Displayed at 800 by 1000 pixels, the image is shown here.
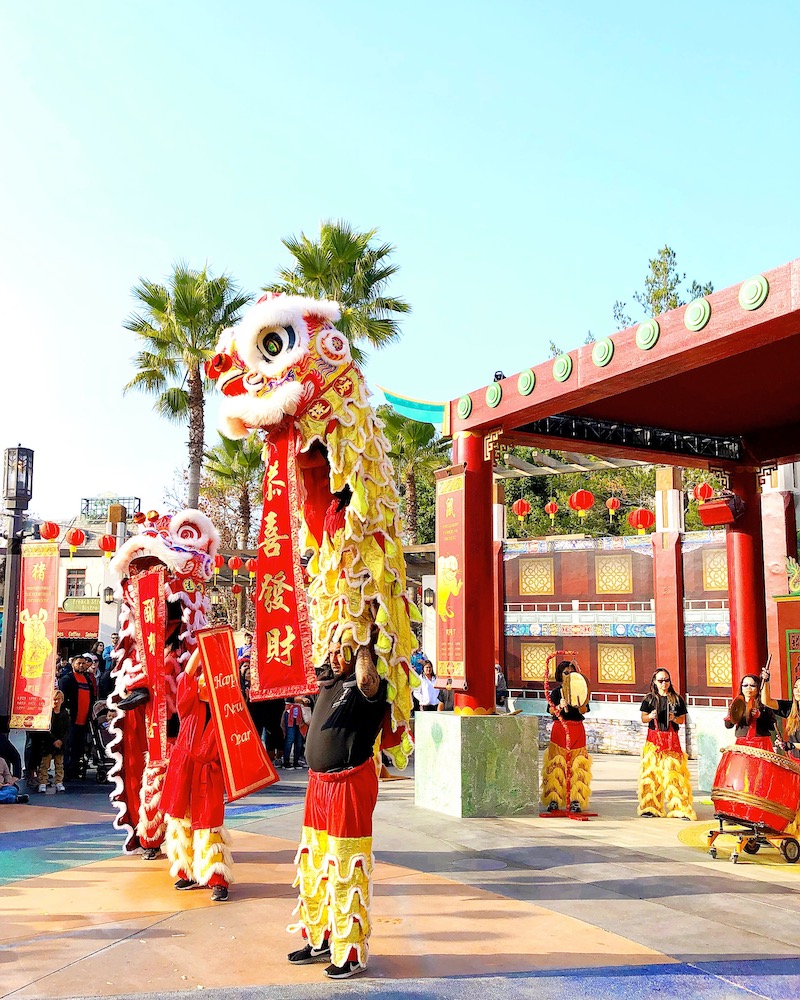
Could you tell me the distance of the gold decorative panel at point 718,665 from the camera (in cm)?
1524

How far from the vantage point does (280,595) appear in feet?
14.1

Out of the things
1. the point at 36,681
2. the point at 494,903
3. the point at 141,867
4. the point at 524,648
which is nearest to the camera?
the point at 494,903

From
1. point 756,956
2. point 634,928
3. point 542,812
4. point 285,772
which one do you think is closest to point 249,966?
→ point 634,928

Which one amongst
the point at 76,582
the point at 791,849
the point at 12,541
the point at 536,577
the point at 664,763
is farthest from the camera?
the point at 76,582

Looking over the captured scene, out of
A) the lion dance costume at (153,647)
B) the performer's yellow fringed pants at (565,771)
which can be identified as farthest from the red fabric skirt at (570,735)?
the lion dance costume at (153,647)

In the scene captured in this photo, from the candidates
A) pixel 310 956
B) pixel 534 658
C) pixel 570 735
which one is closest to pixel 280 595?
pixel 310 956

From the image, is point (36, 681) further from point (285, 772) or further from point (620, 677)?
point (620, 677)

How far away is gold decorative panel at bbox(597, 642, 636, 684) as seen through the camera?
1652 centimetres

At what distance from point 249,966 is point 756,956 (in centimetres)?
235

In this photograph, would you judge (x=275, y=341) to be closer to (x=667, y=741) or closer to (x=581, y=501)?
(x=667, y=741)

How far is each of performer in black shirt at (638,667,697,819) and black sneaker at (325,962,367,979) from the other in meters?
5.36

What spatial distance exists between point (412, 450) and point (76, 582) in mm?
11698

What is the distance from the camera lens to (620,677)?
1664 centimetres

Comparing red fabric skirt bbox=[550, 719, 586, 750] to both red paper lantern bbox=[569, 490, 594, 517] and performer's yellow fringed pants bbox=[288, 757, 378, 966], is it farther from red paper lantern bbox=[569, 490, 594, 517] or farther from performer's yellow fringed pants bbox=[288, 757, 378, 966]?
red paper lantern bbox=[569, 490, 594, 517]
